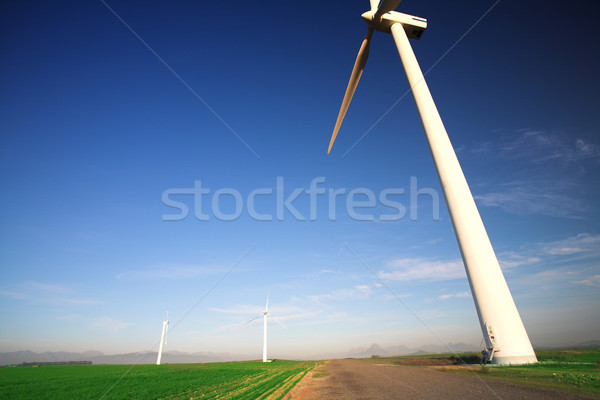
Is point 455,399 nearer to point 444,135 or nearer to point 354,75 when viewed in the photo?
point 444,135

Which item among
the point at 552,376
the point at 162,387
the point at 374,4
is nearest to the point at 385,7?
the point at 374,4

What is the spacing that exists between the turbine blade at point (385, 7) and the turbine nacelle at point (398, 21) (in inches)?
25.2

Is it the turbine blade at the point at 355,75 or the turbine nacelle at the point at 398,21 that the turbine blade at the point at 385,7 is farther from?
the turbine blade at the point at 355,75

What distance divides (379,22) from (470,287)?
25528 mm

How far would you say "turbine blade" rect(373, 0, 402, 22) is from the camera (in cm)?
2520

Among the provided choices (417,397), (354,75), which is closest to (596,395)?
(417,397)

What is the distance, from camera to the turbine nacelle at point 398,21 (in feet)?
88.5

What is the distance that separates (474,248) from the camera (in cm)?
1686

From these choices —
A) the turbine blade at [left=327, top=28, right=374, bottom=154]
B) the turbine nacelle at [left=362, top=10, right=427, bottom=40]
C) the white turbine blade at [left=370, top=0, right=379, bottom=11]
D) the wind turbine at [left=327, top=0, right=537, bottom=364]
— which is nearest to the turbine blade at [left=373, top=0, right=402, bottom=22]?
the turbine nacelle at [left=362, top=10, right=427, bottom=40]

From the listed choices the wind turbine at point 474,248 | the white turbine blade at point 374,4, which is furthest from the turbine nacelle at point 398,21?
the wind turbine at point 474,248

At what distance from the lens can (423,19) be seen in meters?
27.9

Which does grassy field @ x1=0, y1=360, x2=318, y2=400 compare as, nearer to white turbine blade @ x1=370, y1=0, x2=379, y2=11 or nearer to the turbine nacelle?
the turbine nacelle

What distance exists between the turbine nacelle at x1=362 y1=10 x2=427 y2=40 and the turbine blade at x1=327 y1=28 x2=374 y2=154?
1.03 metres

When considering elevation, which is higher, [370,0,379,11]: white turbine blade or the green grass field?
[370,0,379,11]: white turbine blade
